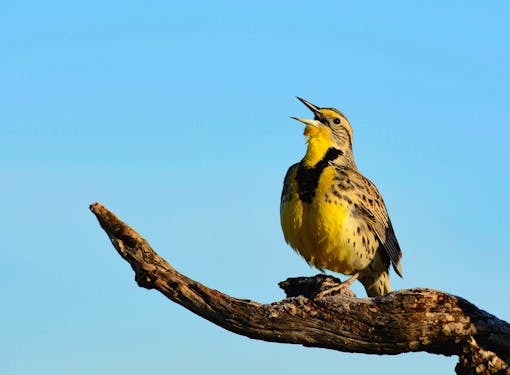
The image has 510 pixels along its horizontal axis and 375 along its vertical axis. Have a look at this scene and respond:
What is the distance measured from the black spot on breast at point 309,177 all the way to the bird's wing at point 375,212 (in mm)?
322

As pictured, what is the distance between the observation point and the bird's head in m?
11.3

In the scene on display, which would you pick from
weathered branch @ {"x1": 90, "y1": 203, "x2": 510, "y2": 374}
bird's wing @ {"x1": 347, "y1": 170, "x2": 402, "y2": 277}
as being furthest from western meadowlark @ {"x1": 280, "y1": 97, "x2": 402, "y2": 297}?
weathered branch @ {"x1": 90, "y1": 203, "x2": 510, "y2": 374}

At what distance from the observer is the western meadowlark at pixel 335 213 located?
10695 millimetres

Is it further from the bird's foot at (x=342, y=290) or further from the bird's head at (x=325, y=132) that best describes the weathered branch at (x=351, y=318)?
the bird's head at (x=325, y=132)

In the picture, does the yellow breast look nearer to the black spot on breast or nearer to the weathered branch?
the black spot on breast

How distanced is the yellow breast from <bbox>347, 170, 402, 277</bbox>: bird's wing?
0.25 m

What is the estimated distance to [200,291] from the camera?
888 cm

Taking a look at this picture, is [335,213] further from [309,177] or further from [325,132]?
[325,132]

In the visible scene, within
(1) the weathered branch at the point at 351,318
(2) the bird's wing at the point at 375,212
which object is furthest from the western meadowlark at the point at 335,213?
(1) the weathered branch at the point at 351,318

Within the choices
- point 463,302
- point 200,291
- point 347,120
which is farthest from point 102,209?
point 347,120

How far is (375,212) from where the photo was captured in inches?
440

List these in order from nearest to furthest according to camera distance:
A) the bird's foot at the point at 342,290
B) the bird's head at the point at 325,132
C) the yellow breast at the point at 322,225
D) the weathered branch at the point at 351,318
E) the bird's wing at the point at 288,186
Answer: the weathered branch at the point at 351,318 < the bird's foot at the point at 342,290 < the yellow breast at the point at 322,225 < the bird's wing at the point at 288,186 < the bird's head at the point at 325,132

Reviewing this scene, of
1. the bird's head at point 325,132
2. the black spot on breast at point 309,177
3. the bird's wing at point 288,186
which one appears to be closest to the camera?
the black spot on breast at point 309,177

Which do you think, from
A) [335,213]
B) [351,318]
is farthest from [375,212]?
[351,318]
